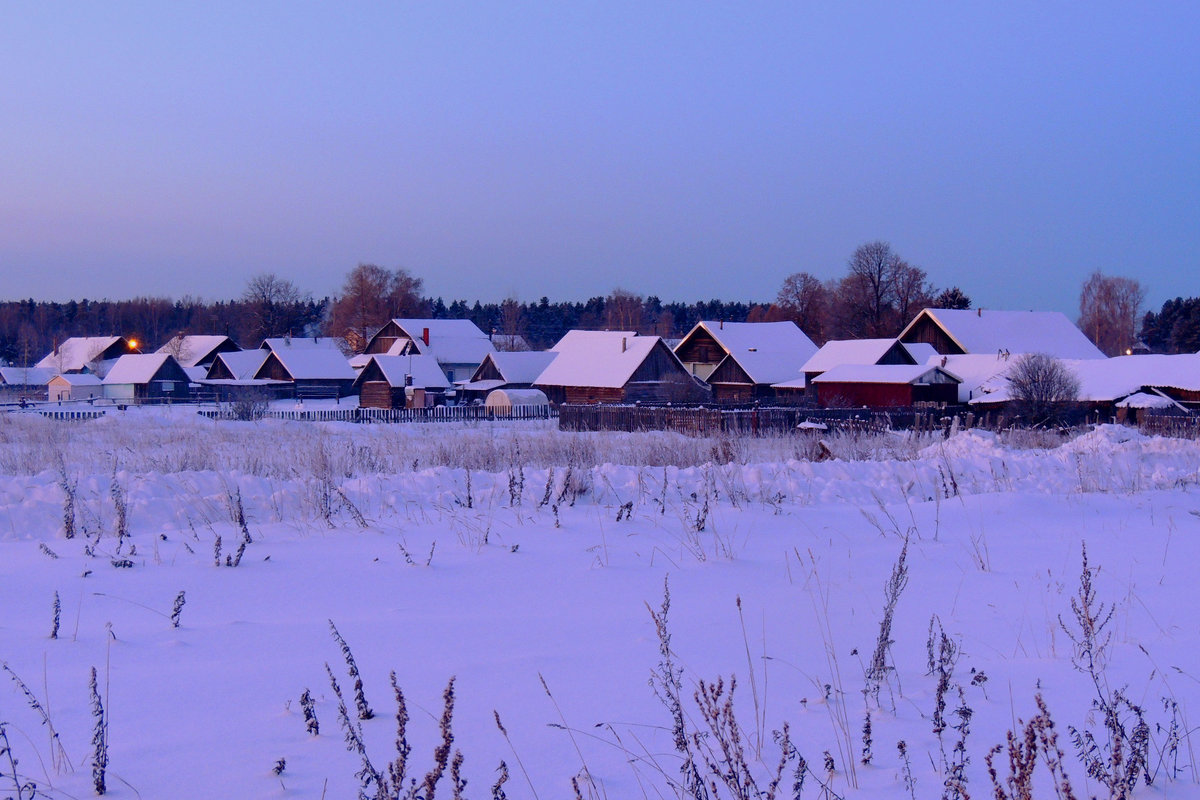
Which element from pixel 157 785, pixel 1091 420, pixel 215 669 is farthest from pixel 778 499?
pixel 1091 420

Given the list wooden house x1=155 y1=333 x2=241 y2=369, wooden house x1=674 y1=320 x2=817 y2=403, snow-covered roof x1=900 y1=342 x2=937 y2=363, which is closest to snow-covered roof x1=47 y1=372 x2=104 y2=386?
wooden house x1=155 y1=333 x2=241 y2=369

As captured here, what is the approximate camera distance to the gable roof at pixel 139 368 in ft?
224

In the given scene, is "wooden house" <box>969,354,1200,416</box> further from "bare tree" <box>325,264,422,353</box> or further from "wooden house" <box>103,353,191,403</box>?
"bare tree" <box>325,264,422,353</box>

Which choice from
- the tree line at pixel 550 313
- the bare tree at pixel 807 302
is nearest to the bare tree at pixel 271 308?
the tree line at pixel 550 313

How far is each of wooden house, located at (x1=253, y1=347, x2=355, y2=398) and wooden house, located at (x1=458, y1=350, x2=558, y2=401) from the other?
11.6 metres

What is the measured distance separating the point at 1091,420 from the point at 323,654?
34237 millimetres

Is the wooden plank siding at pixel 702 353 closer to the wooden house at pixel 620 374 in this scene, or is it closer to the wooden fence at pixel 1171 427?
the wooden house at pixel 620 374

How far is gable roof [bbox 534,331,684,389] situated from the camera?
50.1 meters

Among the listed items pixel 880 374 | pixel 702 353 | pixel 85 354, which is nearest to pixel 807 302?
pixel 702 353

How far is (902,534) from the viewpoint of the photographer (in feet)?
24.3

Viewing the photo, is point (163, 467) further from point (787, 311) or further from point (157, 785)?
point (787, 311)

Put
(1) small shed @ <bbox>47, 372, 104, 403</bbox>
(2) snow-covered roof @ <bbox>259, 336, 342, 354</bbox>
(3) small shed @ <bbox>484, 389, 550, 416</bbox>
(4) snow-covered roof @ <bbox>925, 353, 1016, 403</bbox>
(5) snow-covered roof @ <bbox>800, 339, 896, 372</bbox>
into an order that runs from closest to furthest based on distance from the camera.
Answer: (4) snow-covered roof @ <bbox>925, 353, 1016, 403</bbox> < (3) small shed @ <bbox>484, 389, 550, 416</bbox> < (5) snow-covered roof @ <bbox>800, 339, 896, 372</bbox> < (2) snow-covered roof @ <bbox>259, 336, 342, 354</bbox> < (1) small shed @ <bbox>47, 372, 104, 403</bbox>

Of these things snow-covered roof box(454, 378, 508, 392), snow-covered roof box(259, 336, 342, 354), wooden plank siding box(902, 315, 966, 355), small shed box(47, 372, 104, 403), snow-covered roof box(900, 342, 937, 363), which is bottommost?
small shed box(47, 372, 104, 403)

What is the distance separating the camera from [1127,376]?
35.2 meters
